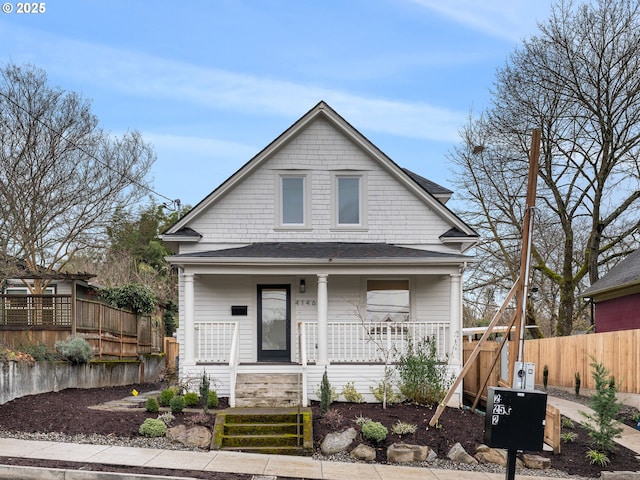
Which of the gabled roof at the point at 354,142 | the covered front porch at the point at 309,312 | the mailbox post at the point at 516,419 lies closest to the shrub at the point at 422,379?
the covered front porch at the point at 309,312

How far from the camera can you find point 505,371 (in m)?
19.0

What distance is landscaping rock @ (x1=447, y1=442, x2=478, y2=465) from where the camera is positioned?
11.3m

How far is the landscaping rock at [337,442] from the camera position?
449 inches

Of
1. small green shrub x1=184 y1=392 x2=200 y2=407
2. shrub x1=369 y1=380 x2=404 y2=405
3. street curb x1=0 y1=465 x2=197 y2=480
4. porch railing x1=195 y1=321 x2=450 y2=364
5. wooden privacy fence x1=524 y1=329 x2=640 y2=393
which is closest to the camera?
street curb x1=0 y1=465 x2=197 y2=480

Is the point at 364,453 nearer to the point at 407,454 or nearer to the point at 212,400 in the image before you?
the point at 407,454

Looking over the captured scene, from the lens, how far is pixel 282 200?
17312mm

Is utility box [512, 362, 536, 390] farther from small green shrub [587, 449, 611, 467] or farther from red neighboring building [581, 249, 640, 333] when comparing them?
red neighboring building [581, 249, 640, 333]

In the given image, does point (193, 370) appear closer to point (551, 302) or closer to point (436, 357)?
point (436, 357)

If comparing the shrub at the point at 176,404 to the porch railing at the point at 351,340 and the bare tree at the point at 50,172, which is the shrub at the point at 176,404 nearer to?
the porch railing at the point at 351,340

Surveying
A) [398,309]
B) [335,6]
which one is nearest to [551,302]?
[398,309]

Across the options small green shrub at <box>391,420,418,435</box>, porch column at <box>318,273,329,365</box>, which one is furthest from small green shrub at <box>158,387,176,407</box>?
small green shrub at <box>391,420,418,435</box>

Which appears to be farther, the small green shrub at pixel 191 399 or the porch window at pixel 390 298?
the porch window at pixel 390 298

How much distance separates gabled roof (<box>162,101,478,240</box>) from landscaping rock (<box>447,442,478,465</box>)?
6587 millimetres

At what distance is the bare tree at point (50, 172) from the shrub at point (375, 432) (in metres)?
15.4
